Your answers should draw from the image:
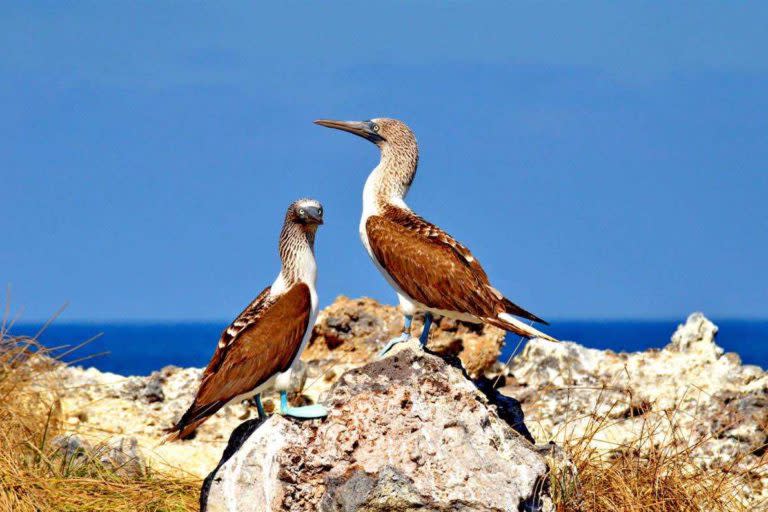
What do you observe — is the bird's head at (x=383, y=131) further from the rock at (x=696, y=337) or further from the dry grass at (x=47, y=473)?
the rock at (x=696, y=337)

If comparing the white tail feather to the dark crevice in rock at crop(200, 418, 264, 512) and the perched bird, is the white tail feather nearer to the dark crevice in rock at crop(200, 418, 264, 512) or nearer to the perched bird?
the perched bird

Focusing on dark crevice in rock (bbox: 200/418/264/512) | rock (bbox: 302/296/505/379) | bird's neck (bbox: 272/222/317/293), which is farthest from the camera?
rock (bbox: 302/296/505/379)

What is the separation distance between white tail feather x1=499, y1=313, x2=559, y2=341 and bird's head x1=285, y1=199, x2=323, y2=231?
171 centimetres

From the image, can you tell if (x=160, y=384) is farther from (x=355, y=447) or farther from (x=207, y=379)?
(x=355, y=447)

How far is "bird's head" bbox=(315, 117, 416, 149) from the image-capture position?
9492 mm

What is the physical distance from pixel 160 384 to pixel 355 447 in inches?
250

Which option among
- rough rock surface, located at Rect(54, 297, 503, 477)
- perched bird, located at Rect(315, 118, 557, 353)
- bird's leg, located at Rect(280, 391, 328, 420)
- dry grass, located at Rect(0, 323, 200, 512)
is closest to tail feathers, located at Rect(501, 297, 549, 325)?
perched bird, located at Rect(315, 118, 557, 353)

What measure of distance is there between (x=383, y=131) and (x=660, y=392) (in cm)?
494

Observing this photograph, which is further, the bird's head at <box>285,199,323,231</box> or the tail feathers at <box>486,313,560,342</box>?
the tail feathers at <box>486,313,560,342</box>

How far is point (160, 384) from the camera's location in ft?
43.0

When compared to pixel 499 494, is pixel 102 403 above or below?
above

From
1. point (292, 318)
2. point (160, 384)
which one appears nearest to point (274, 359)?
point (292, 318)

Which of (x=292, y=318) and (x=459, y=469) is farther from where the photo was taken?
(x=292, y=318)

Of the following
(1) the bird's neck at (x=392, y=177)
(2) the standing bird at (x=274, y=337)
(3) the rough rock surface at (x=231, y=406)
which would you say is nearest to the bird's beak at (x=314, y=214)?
(2) the standing bird at (x=274, y=337)
